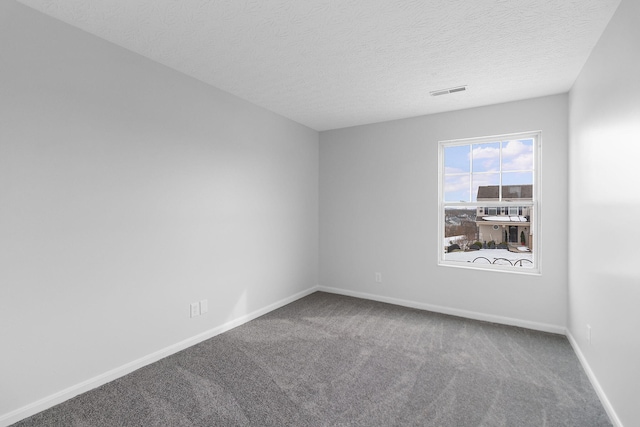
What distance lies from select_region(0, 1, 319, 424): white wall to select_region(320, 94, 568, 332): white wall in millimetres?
1508

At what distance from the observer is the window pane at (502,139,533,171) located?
3.44 meters

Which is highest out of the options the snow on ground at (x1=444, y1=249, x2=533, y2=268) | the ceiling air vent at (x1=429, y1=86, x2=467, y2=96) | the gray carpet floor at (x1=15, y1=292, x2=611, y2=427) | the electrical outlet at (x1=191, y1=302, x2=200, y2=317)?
the ceiling air vent at (x1=429, y1=86, x2=467, y2=96)

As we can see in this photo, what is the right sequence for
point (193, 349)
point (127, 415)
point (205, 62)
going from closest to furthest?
point (127, 415), point (205, 62), point (193, 349)

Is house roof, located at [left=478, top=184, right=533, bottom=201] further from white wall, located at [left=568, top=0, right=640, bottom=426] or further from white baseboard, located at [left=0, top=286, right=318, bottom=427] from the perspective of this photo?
white baseboard, located at [left=0, top=286, right=318, bottom=427]

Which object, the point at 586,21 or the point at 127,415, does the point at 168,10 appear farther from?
the point at 586,21

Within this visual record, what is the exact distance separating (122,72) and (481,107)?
3.67 m

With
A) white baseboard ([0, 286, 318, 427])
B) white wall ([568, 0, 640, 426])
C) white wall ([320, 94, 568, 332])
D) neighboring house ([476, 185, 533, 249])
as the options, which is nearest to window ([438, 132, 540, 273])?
neighboring house ([476, 185, 533, 249])

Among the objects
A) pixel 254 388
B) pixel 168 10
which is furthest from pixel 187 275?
pixel 168 10

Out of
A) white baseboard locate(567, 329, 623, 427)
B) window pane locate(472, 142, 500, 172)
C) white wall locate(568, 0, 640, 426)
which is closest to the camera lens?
white wall locate(568, 0, 640, 426)

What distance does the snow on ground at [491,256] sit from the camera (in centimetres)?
351

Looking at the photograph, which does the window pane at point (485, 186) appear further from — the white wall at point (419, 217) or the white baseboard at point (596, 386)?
the white baseboard at point (596, 386)

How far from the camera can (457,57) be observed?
244cm

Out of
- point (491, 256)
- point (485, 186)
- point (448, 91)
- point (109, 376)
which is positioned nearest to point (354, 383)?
point (109, 376)

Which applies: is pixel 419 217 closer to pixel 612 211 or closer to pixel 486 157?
pixel 486 157
